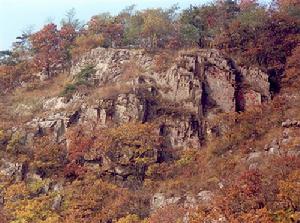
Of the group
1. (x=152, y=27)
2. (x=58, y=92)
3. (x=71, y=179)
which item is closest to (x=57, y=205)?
(x=71, y=179)

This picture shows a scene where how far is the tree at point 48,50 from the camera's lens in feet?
124

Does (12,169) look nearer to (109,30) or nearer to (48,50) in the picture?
(48,50)

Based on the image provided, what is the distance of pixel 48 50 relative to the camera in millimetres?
38688

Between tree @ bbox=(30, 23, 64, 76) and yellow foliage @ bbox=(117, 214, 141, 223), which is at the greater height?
tree @ bbox=(30, 23, 64, 76)

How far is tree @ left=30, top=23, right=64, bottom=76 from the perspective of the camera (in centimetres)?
3794

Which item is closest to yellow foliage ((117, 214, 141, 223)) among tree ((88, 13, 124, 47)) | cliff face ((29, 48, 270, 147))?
cliff face ((29, 48, 270, 147))

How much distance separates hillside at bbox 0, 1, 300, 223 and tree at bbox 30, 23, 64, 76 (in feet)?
0.37

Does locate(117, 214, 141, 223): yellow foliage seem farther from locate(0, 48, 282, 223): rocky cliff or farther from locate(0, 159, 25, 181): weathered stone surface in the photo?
locate(0, 159, 25, 181): weathered stone surface

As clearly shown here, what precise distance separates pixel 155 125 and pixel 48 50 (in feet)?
45.7

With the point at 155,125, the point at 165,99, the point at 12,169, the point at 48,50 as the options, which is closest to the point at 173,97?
the point at 165,99

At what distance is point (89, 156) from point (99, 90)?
566cm

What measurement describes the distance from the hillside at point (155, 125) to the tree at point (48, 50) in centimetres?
11

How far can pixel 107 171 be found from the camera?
27.6 metres

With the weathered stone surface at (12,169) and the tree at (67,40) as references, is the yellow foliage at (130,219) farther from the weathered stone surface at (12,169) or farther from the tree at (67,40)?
the tree at (67,40)
